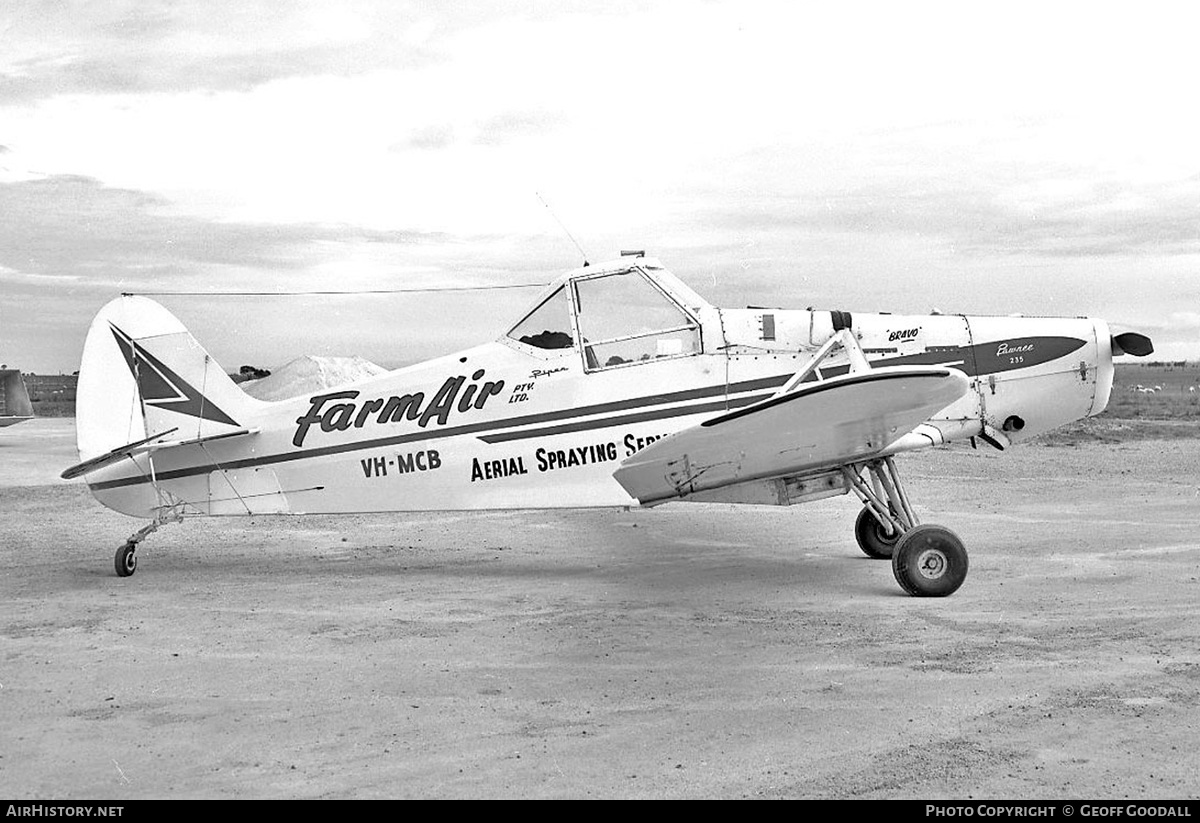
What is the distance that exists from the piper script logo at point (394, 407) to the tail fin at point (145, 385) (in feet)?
2.50

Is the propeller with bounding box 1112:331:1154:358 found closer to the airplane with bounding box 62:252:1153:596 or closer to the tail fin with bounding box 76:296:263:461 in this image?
the airplane with bounding box 62:252:1153:596

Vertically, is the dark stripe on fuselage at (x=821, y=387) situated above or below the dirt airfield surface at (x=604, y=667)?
above

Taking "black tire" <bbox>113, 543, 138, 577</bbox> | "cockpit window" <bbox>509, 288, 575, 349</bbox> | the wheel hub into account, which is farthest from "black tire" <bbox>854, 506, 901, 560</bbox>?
"black tire" <bbox>113, 543, 138, 577</bbox>

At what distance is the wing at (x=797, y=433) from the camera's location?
24.6ft

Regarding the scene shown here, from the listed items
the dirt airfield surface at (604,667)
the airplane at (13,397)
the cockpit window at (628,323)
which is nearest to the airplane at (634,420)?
the cockpit window at (628,323)

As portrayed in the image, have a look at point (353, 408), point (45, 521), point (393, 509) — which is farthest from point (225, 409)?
point (45, 521)

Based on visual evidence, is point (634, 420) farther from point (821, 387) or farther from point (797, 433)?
point (821, 387)

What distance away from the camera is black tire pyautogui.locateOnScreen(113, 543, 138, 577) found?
971 cm

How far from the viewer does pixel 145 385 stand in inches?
401

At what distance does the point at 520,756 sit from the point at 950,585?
4.49m

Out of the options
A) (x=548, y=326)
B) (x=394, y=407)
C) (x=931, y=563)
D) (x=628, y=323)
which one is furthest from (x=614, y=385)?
(x=931, y=563)

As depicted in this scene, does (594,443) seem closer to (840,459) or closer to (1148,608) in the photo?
(840,459)

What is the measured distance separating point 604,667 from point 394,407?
404 cm

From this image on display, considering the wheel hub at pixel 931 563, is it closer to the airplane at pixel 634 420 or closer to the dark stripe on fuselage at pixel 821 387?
the airplane at pixel 634 420
